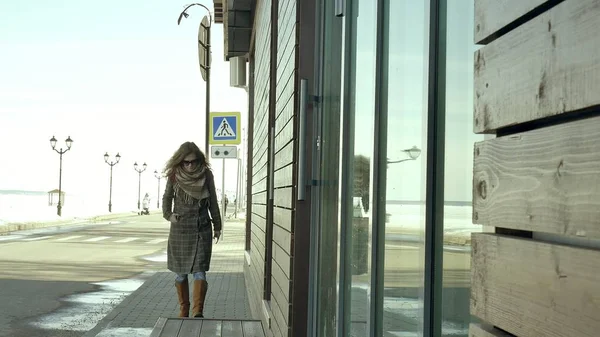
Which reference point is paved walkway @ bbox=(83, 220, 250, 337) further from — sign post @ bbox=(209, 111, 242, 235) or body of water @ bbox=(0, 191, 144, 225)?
body of water @ bbox=(0, 191, 144, 225)

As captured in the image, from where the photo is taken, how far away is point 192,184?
7.68 metres

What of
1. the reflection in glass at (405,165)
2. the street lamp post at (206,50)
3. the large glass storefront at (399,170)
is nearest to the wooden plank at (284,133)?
the large glass storefront at (399,170)

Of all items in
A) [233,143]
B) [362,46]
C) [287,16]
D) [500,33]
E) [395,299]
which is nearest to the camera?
[500,33]

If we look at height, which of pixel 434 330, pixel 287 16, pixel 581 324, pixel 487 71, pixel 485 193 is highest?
pixel 287 16

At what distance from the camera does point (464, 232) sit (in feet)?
6.15

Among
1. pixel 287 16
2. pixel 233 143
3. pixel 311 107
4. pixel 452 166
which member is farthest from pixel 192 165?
pixel 233 143

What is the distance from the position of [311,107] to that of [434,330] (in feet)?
8.76

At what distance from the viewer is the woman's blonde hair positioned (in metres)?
7.77

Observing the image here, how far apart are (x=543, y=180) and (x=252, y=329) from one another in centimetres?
555

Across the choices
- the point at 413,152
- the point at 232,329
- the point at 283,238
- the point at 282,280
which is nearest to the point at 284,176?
the point at 283,238

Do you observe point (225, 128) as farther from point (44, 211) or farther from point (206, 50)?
point (44, 211)

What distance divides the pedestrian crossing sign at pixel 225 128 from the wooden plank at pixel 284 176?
947 centimetres

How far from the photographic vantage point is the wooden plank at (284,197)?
4883 mm

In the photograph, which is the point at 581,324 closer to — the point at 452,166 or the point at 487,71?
the point at 487,71
